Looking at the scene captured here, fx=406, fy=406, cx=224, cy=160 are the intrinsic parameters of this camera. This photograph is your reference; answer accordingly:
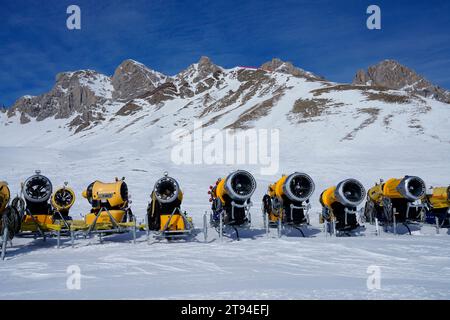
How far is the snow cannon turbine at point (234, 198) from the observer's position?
1667 centimetres

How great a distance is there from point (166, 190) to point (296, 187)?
18.9 ft

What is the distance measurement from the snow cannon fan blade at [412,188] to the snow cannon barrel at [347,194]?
1.63m

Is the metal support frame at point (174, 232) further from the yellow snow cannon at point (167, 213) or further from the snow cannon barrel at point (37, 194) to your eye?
the snow cannon barrel at point (37, 194)

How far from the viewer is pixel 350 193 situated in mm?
18312

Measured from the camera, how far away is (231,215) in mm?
16844

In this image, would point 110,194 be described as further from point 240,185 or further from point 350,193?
point 350,193

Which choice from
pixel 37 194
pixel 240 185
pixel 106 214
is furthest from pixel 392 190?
pixel 37 194

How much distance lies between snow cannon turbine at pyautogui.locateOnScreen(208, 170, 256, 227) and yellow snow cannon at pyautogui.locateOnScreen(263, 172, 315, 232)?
1471 millimetres

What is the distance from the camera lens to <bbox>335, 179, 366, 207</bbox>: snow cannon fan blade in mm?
17609

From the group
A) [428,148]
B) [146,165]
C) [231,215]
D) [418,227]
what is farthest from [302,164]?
[231,215]

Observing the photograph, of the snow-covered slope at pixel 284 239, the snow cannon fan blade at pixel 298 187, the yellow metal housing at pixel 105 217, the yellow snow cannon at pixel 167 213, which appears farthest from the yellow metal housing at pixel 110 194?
the snow cannon fan blade at pixel 298 187

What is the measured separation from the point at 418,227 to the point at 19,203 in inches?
709
